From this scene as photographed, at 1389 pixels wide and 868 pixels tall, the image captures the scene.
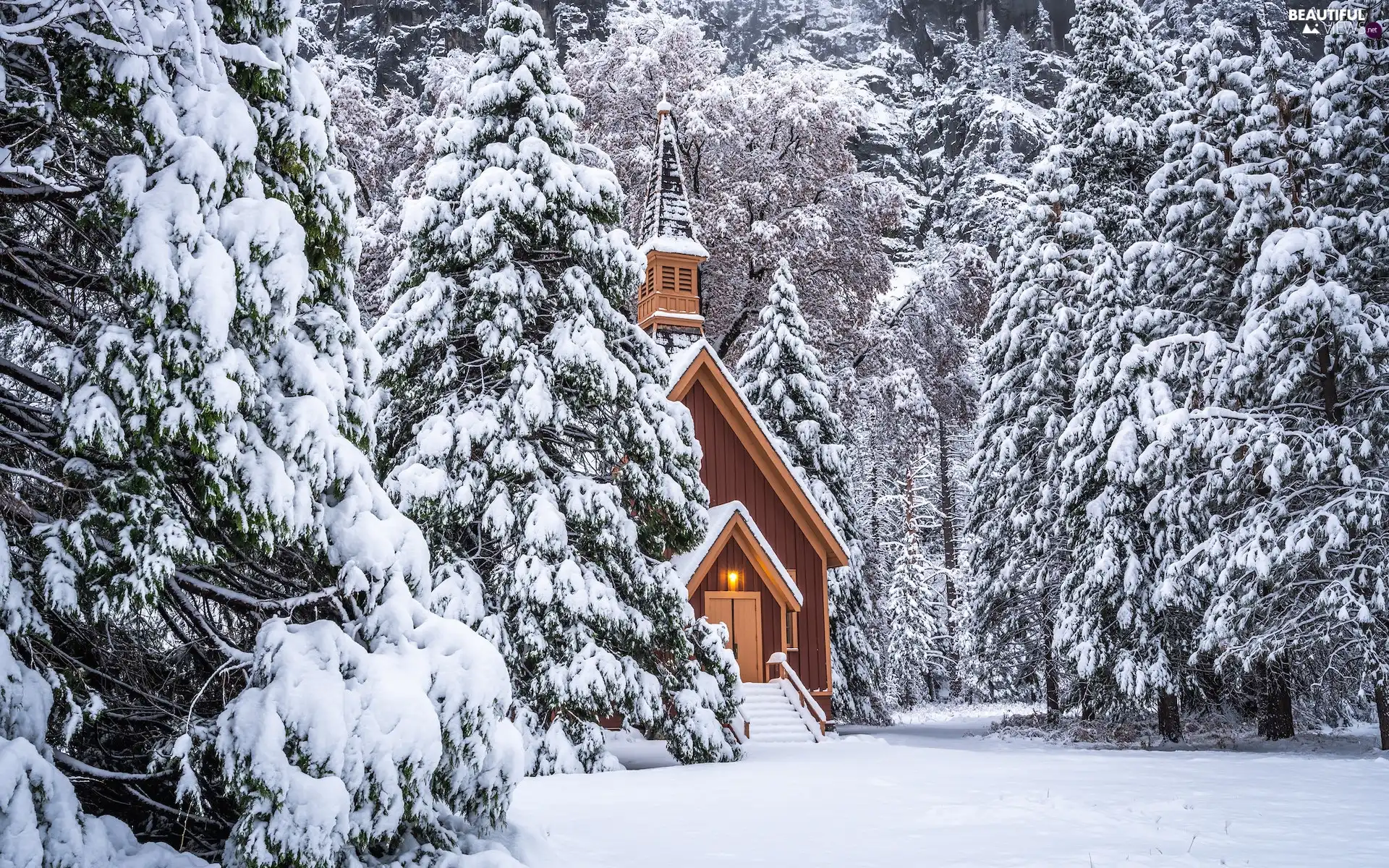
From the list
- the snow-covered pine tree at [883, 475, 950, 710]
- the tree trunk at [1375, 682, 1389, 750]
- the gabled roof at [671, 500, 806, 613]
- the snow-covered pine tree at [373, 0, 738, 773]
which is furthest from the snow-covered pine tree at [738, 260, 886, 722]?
the snow-covered pine tree at [883, 475, 950, 710]

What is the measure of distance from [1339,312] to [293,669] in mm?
15149

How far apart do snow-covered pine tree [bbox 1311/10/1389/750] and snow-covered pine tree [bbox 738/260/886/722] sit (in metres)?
11.4

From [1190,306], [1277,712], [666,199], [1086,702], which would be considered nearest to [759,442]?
[666,199]

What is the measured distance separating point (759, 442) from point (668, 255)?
16.0 feet

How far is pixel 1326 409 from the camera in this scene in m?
15.9

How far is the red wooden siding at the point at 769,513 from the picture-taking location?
21547 millimetres

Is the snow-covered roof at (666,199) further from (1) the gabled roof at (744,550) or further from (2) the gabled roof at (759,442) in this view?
(1) the gabled roof at (744,550)

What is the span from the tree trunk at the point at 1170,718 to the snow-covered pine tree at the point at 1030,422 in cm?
269

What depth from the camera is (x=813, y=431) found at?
81.3 feet

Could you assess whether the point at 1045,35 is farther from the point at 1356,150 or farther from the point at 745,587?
the point at 745,587

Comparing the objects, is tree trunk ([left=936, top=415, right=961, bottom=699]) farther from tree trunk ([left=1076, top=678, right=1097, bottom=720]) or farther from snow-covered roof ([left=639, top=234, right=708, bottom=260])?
tree trunk ([left=1076, top=678, right=1097, bottom=720])

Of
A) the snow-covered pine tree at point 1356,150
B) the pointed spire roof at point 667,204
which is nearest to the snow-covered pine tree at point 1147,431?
the snow-covered pine tree at point 1356,150

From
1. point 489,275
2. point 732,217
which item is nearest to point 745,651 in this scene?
point 489,275

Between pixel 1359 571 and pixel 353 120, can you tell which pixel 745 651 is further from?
pixel 353 120
